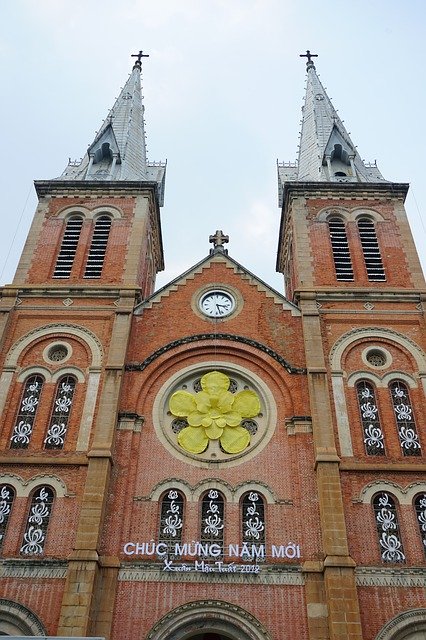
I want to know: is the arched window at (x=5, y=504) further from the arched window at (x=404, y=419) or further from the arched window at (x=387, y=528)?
the arched window at (x=404, y=419)

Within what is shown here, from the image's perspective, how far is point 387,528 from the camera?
17594 millimetres

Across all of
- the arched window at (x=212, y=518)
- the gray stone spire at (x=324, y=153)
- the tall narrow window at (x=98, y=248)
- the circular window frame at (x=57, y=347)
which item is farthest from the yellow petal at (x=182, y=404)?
the gray stone spire at (x=324, y=153)

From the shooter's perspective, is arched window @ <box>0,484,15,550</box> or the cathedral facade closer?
the cathedral facade

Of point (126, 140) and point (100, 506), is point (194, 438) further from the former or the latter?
point (126, 140)

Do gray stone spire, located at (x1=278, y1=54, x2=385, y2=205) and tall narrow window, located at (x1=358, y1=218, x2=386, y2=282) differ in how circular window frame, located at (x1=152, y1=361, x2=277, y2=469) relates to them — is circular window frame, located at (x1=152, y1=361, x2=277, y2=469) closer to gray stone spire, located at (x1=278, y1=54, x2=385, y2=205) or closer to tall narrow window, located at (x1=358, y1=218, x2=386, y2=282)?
tall narrow window, located at (x1=358, y1=218, x2=386, y2=282)

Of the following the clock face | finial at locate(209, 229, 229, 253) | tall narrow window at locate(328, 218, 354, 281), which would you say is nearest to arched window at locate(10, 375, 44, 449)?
the clock face

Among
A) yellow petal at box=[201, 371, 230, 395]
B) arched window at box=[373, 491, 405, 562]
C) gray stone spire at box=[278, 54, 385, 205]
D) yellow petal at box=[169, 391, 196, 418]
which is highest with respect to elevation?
gray stone spire at box=[278, 54, 385, 205]

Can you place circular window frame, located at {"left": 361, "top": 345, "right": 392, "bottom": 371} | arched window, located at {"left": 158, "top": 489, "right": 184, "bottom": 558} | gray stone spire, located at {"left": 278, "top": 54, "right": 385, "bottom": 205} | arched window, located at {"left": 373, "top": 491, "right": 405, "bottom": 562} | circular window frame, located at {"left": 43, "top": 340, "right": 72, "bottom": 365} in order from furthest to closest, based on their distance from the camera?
gray stone spire, located at {"left": 278, "top": 54, "right": 385, "bottom": 205} → circular window frame, located at {"left": 43, "top": 340, "right": 72, "bottom": 365} → circular window frame, located at {"left": 361, "top": 345, "right": 392, "bottom": 371} → arched window, located at {"left": 158, "top": 489, "right": 184, "bottom": 558} → arched window, located at {"left": 373, "top": 491, "right": 405, "bottom": 562}

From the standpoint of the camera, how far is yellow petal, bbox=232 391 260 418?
20250 mm

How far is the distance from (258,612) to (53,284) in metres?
13.1

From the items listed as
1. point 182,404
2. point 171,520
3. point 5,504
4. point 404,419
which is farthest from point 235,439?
point 5,504

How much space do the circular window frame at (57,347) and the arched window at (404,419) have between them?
1022 centimetres

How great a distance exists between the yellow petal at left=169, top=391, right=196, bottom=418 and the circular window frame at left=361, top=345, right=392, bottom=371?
5.64 metres

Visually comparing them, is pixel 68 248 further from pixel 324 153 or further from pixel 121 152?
pixel 324 153
